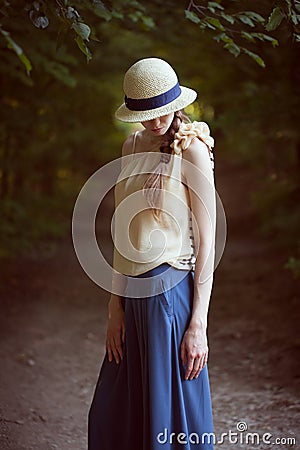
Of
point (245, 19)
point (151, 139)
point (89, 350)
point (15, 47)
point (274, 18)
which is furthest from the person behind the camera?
point (89, 350)

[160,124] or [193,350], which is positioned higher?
[160,124]

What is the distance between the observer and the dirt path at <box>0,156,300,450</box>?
375 cm

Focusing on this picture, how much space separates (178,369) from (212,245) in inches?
19.7

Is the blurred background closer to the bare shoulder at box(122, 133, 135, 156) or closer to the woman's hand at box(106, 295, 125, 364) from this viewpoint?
the bare shoulder at box(122, 133, 135, 156)

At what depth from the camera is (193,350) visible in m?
2.43

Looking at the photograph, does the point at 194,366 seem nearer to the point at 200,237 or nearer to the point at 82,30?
the point at 200,237

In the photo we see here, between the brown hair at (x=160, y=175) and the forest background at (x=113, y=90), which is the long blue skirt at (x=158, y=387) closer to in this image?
the brown hair at (x=160, y=175)

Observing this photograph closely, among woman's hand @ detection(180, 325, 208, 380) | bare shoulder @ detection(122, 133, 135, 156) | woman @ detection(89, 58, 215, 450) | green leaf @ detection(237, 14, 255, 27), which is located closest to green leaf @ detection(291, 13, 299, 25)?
green leaf @ detection(237, 14, 255, 27)

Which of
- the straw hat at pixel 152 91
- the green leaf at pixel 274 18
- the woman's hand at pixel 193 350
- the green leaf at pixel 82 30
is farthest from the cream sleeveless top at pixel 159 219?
the green leaf at pixel 274 18

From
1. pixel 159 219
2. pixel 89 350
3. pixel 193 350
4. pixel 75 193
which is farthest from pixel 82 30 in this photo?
pixel 75 193

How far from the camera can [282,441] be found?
341 cm

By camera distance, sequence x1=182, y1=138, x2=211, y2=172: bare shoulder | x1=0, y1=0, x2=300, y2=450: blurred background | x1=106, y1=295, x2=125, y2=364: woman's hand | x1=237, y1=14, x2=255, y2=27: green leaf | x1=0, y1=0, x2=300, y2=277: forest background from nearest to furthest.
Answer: x1=182, y1=138, x2=211, y2=172: bare shoulder
x1=106, y1=295, x2=125, y2=364: woman's hand
x1=237, y1=14, x2=255, y2=27: green leaf
x1=0, y1=0, x2=300, y2=277: forest background
x1=0, y1=0, x2=300, y2=450: blurred background

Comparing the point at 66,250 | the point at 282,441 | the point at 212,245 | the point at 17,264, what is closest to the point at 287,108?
the point at 282,441

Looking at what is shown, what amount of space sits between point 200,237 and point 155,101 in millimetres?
549
